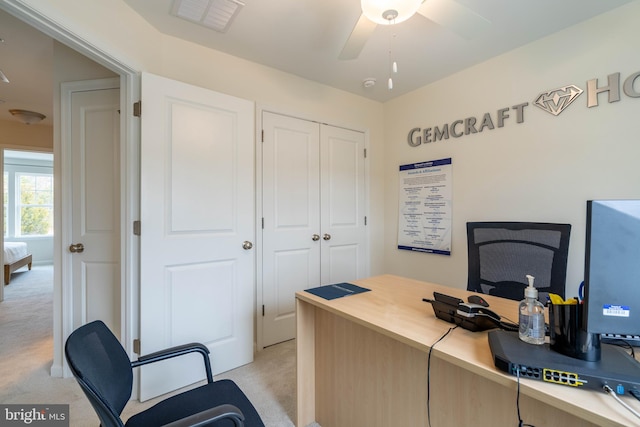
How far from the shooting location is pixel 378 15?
4.80 ft

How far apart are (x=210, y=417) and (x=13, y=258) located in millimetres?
6506

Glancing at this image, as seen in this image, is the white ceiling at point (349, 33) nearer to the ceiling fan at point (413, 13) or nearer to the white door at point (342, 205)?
the ceiling fan at point (413, 13)

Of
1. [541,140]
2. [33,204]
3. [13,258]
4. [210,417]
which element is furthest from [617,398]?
[33,204]

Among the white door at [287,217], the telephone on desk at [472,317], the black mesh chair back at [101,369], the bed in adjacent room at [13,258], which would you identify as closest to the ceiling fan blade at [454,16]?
the telephone on desk at [472,317]

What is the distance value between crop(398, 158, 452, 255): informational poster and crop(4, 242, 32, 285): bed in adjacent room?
20.9ft

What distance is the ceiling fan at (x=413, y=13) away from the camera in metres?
1.40

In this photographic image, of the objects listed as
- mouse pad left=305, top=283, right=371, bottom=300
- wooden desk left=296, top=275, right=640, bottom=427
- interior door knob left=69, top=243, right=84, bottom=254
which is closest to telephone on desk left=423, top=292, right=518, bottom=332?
wooden desk left=296, top=275, right=640, bottom=427

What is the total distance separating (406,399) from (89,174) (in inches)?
101

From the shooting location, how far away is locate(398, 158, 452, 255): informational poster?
284cm

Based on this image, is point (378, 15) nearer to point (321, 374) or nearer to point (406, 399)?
point (406, 399)

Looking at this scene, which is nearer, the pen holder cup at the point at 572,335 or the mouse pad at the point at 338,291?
the pen holder cup at the point at 572,335

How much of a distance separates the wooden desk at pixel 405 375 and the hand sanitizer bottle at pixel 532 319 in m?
0.13

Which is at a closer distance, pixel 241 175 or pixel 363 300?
pixel 363 300

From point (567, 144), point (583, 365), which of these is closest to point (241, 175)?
point (583, 365)
